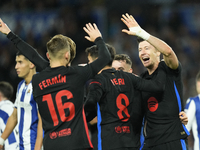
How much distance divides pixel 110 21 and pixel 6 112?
709 cm

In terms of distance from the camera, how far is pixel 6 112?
17.5ft

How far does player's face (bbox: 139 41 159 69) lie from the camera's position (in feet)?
12.8

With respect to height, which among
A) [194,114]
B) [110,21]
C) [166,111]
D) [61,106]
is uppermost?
[110,21]

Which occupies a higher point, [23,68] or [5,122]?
[23,68]

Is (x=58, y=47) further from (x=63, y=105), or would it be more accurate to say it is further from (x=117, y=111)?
(x=117, y=111)

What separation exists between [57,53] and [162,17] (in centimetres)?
913

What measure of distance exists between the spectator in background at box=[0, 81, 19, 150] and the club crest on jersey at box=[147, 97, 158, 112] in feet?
7.46

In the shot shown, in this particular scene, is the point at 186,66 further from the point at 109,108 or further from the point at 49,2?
the point at 109,108

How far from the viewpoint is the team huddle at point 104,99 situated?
121 inches

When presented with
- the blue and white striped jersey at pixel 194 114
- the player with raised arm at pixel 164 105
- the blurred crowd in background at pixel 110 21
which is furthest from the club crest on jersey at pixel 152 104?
the blurred crowd in background at pixel 110 21

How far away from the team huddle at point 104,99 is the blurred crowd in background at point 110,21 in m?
6.89

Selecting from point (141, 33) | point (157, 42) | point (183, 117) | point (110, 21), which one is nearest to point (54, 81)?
point (141, 33)

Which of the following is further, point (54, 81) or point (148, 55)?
point (148, 55)

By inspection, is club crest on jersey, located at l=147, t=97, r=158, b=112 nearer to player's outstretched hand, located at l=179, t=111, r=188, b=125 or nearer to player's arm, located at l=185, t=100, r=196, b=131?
player's outstretched hand, located at l=179, t=111, r=188, b=125
